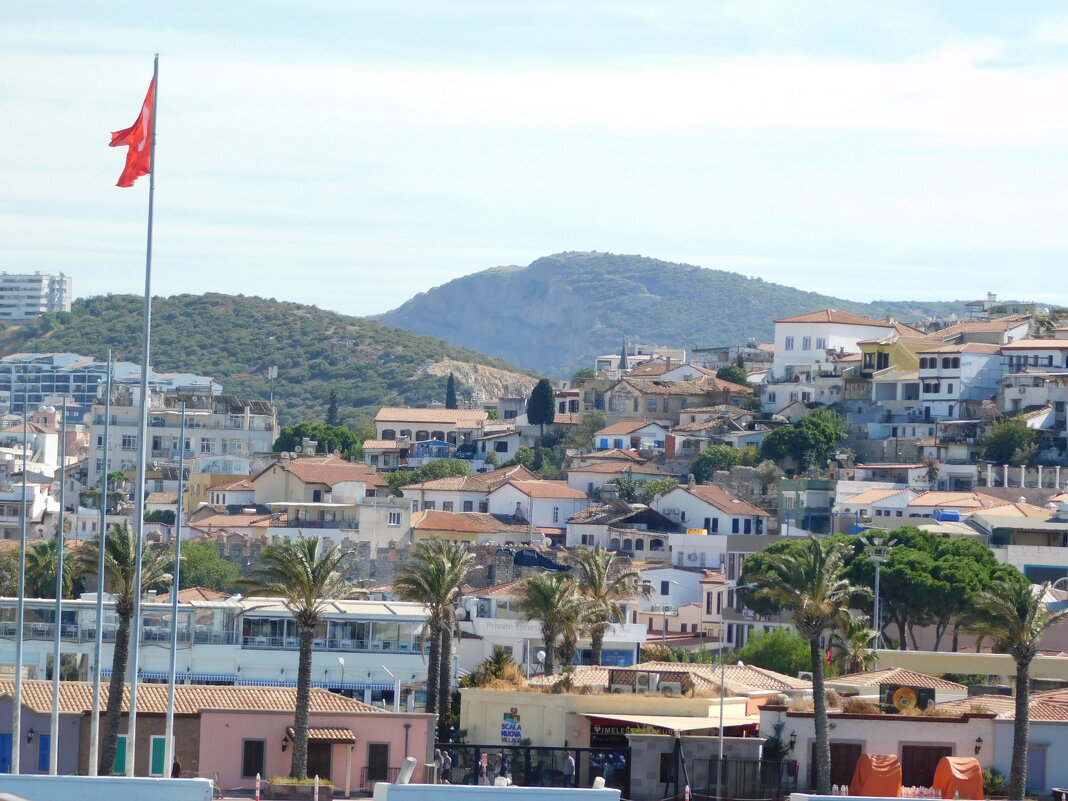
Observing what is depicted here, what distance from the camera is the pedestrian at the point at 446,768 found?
182ft

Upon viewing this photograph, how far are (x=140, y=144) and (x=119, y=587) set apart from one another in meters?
15.1

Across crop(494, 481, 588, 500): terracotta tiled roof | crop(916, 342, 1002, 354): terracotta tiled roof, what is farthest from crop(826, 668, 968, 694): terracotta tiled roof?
crop(916, 342, 1002, 354): terracotta tiled roof

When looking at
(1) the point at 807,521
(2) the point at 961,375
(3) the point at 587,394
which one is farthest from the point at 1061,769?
(3) the point at 587,394

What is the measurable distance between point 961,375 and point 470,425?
4108 centimetres

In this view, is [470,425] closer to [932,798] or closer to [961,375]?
[961,375]

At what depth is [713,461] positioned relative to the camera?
13188cm

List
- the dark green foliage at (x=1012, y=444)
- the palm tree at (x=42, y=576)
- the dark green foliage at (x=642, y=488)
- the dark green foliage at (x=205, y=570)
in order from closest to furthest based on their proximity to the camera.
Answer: the palm tree at (x=42, y=576)
the dark green foliage at (x=205, y=570)
the dark green foliage at (x=1012, y=444)
the dark green foliage at (x=642, y=488)

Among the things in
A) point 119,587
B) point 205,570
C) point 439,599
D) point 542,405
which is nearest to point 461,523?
point 205,570

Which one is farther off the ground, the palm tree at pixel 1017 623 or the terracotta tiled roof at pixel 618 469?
the terracotta tiled roof at pixel 618 469

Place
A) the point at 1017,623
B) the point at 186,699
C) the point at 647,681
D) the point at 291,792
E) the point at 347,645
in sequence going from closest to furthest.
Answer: the point at 291,792 < the point at 186,699 < the point at 1017,623 < the point at 647,681 < the point at 347,645

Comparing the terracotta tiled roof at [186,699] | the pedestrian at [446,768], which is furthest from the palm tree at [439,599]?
the pedestrian at [446,768]

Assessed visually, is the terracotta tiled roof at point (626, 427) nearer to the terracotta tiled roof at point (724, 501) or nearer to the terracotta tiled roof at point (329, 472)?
the terracotta tiled roof at point (329, 472)

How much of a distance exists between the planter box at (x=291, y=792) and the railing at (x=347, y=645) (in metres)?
23.9

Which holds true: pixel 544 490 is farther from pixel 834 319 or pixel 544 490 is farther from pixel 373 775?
pixel 373 775
